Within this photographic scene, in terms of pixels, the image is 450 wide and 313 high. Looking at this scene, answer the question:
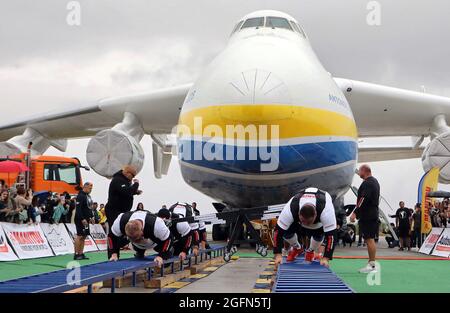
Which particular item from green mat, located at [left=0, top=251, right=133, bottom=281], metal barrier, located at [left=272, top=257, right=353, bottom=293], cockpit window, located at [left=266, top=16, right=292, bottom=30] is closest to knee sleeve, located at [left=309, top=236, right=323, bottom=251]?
metal barrier, located at [left=272, top=257, right=353, bottom=293]

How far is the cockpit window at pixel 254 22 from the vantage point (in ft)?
45.1

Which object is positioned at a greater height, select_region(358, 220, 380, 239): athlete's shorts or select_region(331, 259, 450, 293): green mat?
select_region(358, 220, 380, 239): athlete's shorts

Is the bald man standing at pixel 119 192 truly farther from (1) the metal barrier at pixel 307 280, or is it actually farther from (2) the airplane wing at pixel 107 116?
(2) the airplane wing at pixel 107 116

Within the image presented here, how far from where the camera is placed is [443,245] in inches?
608

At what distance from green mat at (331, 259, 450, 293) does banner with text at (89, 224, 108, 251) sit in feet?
24.1

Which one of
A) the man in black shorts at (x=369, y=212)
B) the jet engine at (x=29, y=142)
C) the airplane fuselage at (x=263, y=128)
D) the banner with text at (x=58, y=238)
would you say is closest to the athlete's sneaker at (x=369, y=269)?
the man in black shorts at (x=369, y=212)

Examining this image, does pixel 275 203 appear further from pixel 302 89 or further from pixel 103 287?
pixel 103 287

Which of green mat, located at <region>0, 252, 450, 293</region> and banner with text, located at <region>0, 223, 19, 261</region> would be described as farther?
banner with text, located at <region>0, 223, 19, 261</region>

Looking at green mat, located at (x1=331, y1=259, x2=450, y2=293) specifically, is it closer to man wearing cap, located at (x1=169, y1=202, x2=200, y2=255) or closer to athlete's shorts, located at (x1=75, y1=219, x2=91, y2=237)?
man wearing cap, located at (x1=169, y1=202, x2=200, y2=255)

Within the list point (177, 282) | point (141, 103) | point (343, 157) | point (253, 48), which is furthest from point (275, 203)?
point (141, 103)

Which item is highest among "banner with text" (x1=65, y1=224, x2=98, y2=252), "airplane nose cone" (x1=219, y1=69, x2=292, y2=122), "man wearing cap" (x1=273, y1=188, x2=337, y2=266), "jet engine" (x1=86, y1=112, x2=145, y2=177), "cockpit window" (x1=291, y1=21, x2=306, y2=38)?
"cockpit window" (x1=291, y1=21, x2=306, y2=38)

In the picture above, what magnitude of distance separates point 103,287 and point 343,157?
244 inches

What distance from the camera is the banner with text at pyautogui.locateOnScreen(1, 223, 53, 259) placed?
13.1 meters
